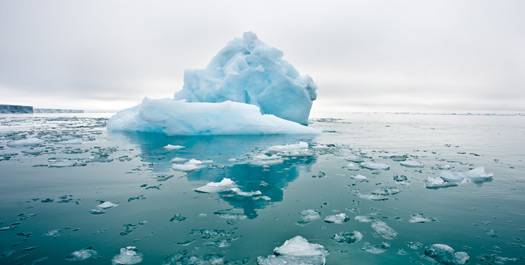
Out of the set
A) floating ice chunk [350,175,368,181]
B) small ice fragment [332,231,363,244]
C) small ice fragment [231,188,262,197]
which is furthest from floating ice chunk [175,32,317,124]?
small ice fragment [332,231,363,244]

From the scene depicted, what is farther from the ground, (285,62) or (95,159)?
(285,62)

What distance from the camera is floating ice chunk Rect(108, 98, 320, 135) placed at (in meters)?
12.4

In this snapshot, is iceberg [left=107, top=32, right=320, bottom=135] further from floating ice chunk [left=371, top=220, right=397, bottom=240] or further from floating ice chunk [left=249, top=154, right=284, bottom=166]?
floating ice chunk [left=371, top=220, right=397, bottom=240]

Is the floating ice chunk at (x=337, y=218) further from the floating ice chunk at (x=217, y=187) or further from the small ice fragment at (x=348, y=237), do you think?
the floating ice chunk at (x=217, y=187)

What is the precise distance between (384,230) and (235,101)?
16.0m

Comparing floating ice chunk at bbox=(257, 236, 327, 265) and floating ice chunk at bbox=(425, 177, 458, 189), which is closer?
floating ice chunk at bbox=(257, 236, 327, 265)

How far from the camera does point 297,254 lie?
7.59 ft

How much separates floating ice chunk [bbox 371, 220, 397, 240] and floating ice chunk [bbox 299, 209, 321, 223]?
2.15 ft

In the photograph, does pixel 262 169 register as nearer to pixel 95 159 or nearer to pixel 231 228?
pixel 231 228

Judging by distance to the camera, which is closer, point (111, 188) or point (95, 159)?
point (111, 188)

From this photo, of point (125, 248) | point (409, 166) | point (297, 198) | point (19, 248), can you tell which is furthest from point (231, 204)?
point (409, 166)

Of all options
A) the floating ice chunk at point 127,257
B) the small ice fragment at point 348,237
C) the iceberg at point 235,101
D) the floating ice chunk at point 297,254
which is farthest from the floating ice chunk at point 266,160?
the iceberg at point 235,101

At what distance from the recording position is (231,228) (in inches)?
113

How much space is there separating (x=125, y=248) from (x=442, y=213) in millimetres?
3765
